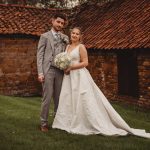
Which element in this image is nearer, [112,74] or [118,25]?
[112,74]

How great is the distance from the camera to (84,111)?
714 centimetres

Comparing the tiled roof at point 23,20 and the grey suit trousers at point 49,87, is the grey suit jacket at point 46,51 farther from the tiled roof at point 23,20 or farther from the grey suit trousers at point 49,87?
the tiled roof at point 23,20

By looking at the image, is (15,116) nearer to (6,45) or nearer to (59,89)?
(59,89)

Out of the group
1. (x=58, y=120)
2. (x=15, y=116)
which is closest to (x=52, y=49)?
(x=58, y=120)

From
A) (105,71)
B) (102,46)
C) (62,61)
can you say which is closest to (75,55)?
(62,61)

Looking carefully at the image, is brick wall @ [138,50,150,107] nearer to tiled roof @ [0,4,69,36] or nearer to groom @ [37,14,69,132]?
groom @ [37,14,69,132]

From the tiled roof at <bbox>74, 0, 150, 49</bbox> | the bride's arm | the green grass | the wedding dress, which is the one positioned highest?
the tiled roof at <bbox>74, 0, 150, 49</bbox>

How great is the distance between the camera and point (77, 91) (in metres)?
7.28

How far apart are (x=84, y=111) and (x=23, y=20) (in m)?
12.1

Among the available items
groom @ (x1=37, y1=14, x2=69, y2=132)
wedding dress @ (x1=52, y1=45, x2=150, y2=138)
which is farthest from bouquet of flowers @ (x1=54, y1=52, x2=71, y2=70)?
wedding dress @ (x1=52, y1=45, x2=150, y2=138)

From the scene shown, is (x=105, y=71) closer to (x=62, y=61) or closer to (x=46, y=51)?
(x=46, y=51)

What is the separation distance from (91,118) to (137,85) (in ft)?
24.5

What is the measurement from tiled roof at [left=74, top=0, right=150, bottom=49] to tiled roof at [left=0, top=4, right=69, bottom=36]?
1881 millimetres

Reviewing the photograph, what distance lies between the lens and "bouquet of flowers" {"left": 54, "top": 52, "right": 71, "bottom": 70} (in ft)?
22.4
